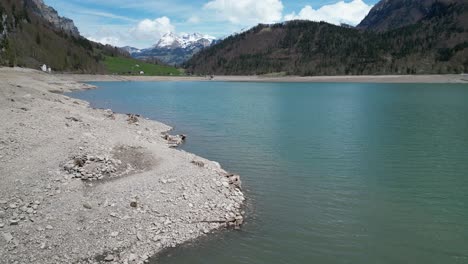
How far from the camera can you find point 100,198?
15484 mm

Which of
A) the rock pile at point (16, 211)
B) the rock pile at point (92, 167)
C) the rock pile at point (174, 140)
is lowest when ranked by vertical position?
the rock pile at point (174, 140)

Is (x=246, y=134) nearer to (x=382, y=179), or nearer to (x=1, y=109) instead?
(x=382, y=179)

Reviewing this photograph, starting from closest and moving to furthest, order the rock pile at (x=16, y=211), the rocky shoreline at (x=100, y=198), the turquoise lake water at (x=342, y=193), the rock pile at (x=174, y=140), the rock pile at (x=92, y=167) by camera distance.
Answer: the rocky shoreline at (x=100, y=198)
the rock pile at (x=16, y=211)
the turquoise lake water at (x=342, y=193)
the rock pile at (x=92, y=167)
the rock pile at (x=174, y=140)

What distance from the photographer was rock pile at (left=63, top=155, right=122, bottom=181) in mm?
17344

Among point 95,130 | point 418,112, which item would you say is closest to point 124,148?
point 95,130

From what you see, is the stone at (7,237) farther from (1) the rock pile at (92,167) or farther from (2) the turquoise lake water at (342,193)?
(2) the turquoise lake water at (342,193)

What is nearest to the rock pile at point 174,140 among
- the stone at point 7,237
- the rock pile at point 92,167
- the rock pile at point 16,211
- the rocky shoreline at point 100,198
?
the rocky shoreline at point 100,198

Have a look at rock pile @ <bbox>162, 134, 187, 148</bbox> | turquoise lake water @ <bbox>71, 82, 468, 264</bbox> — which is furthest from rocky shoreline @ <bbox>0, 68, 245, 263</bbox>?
rock pile @ <bbox>162, 134, 187, 148</bbox>

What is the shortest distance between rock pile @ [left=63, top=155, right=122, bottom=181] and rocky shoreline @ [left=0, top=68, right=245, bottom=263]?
4 cm

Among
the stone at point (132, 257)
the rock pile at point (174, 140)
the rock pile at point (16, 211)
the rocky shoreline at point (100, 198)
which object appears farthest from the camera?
the rock pile at point (174, 140)

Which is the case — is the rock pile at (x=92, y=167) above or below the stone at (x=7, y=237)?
above

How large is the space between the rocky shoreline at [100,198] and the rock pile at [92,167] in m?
0.04

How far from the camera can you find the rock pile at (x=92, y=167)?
56.9 feet

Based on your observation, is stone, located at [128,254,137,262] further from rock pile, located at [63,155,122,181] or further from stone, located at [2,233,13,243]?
rock pile, located at [63,155,122,181]
